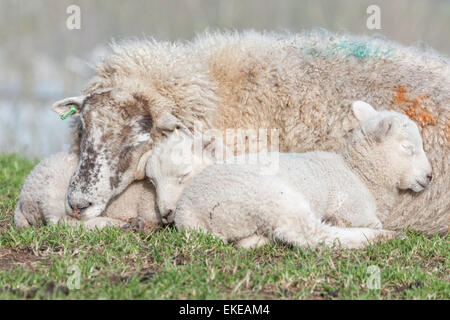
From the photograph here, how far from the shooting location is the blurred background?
1245 cm

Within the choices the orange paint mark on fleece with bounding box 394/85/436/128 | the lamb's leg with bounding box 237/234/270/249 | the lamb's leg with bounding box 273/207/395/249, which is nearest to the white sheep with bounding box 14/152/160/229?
the lamb's leg with bounding box 237/234/270/249

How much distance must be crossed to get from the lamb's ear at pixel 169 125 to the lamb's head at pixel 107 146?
107 mm

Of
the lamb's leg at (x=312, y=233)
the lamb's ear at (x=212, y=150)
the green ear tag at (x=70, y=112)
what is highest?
the green ear tag at (x=70, y=112)

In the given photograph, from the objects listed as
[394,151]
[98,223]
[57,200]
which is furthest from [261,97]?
[57,200]

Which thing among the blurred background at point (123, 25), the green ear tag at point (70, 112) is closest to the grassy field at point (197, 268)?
the green ear tag at point (70, 112)

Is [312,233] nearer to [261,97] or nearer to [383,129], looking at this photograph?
[383,129]

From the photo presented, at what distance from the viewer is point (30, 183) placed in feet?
17.0

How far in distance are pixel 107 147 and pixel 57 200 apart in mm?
585

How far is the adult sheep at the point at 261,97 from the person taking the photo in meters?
5.12

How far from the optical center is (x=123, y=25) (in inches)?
544

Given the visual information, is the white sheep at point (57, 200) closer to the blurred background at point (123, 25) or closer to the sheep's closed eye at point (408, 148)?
the sheep's closed eye at point (408, 148)
